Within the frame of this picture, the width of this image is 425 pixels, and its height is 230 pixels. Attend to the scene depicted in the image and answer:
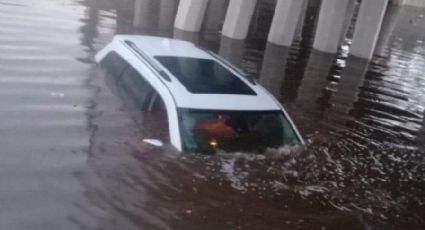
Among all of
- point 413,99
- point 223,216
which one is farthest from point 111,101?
point 413,99

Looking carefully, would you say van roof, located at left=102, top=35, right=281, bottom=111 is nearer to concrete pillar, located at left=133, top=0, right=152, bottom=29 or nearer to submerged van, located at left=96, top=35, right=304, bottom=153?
submerged van, located at left=96, top=35, right=304, bottom=153

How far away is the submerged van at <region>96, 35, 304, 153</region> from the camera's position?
23.5ft

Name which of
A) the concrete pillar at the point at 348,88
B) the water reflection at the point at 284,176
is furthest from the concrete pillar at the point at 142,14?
the water reflection at the point at 284,176

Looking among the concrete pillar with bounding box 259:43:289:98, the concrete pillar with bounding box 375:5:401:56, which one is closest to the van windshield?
the concrete pillar with bounding box 259:43:289:98

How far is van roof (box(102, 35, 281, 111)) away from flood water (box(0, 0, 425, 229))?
58 centimetres

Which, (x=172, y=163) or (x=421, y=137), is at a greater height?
(x=172, y=163)

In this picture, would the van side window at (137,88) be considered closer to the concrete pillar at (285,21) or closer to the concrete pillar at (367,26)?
the concrete pillar at (285,21)

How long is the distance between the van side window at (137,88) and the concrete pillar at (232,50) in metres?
6.93

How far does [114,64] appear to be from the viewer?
367 inches

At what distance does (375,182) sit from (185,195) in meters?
2.73

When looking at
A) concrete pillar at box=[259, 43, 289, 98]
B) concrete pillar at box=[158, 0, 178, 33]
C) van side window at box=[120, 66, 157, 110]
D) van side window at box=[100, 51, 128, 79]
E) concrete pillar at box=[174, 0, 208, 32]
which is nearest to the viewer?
van side window at box=[120, 66, 157, 110]

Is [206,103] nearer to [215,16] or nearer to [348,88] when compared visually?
[348,88]

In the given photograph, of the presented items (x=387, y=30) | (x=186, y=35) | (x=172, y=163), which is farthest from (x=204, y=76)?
(x=387, y=30)

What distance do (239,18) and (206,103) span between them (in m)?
12.9
